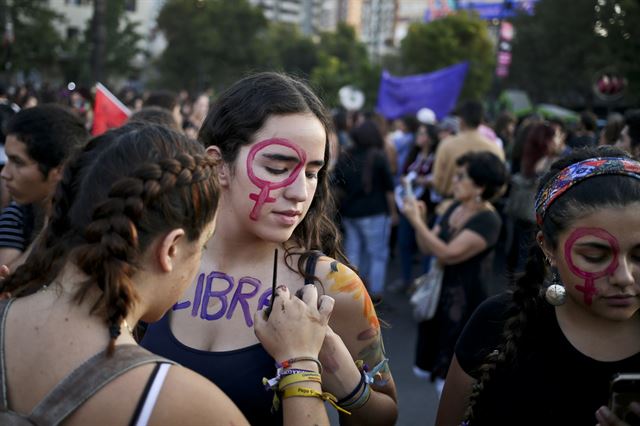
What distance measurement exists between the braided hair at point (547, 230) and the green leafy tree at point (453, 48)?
3822 cm

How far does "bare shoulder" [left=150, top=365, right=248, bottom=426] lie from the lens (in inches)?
57.5

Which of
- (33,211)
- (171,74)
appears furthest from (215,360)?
(171,74)

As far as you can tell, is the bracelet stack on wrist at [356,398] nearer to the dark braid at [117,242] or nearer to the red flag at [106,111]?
the dark braid at [117,242]

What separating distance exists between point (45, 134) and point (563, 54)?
2866 centimetres

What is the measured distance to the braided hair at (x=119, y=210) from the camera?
61.7 inches

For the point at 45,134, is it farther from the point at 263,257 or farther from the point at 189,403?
the point at 189,403

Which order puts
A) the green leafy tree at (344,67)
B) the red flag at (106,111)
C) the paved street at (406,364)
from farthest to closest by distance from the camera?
the green leafy tree at (344,67), the red flag at (106,111), the paved street at (406,364)

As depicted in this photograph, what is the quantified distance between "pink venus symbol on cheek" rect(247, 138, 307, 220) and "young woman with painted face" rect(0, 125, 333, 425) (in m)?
0.66

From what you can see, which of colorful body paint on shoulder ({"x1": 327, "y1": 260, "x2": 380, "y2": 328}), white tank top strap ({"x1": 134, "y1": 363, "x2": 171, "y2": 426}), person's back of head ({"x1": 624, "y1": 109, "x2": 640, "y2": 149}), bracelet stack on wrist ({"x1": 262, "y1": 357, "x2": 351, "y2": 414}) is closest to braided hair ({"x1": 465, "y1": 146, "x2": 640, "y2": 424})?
colorful body paint on shoulder ({"x1": 327, "y1": 260, "x2": 380, "y2": 328})

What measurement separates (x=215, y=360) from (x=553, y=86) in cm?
3683

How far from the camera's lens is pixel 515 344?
2244 mm

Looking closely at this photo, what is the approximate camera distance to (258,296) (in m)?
2.43

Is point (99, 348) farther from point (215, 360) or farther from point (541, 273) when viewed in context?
point (541, 273)

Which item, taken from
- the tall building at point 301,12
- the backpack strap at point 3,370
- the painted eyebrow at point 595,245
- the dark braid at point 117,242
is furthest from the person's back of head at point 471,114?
the tall building at point 301,12
